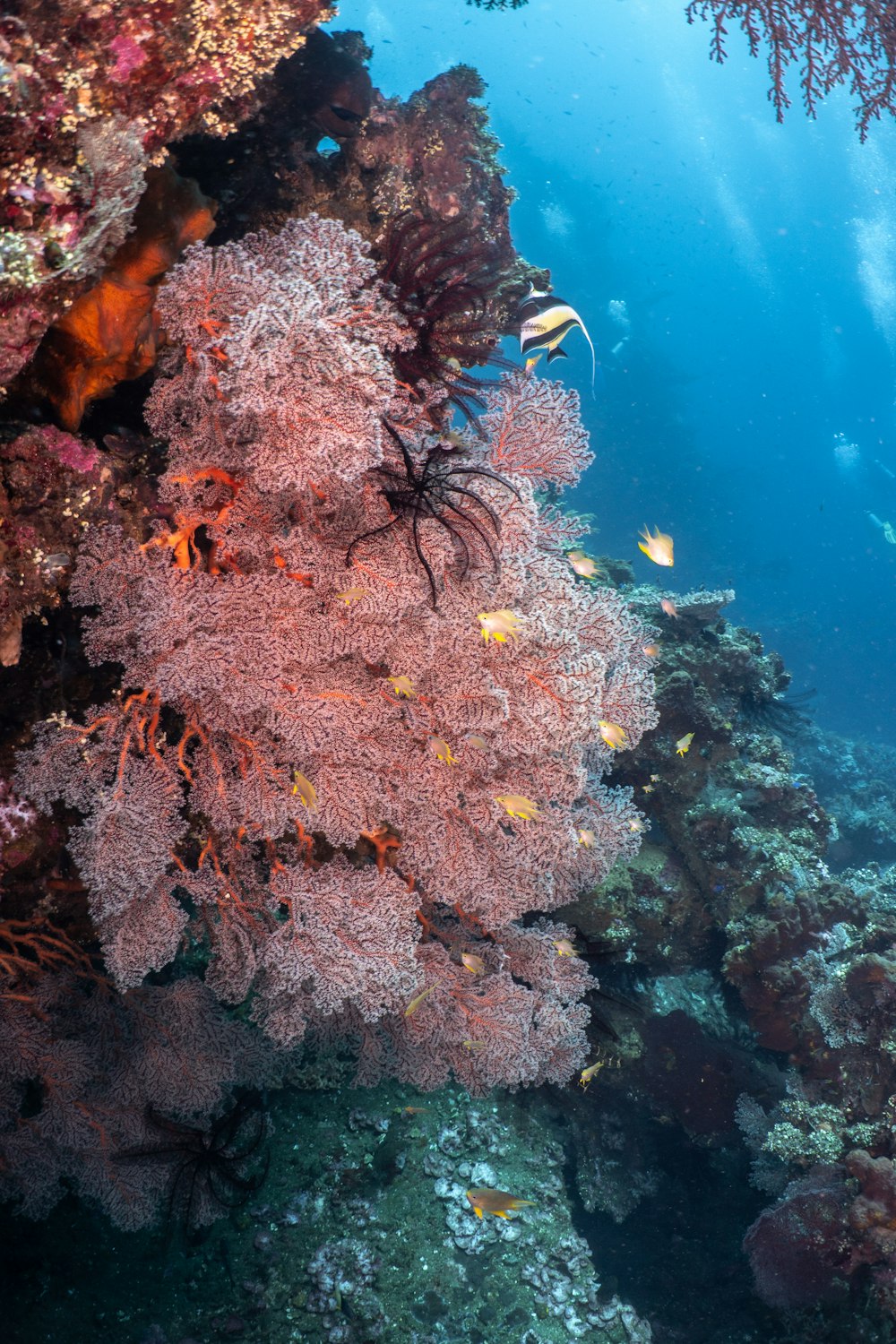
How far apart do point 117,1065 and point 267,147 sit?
598 cm

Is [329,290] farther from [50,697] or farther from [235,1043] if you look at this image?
[235,1043]

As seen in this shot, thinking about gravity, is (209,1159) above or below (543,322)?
below

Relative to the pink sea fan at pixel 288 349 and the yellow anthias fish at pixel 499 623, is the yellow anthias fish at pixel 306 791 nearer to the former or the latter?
the yellow anthias fish at pixel 499 623

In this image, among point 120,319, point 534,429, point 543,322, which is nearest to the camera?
point 120,319

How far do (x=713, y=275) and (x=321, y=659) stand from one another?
80841 millimetres

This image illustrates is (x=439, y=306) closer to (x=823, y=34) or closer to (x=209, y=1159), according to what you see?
(x=823, y=34)

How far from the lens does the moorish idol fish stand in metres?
4.46

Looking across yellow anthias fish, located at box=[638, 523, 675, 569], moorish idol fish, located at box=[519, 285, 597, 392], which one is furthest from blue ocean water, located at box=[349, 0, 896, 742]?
moorish idol fish, located at box=[519, 285, 597, 392]

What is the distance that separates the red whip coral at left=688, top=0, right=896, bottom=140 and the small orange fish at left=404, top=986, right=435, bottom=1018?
7.16 m

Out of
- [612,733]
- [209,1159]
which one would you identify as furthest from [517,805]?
[209,1159]

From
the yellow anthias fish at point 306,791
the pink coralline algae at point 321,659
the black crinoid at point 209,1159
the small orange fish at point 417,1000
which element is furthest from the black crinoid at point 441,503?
the black crinoid at point 209,1159

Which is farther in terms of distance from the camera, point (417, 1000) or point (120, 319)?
point (417, 1000)

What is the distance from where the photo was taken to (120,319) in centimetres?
276

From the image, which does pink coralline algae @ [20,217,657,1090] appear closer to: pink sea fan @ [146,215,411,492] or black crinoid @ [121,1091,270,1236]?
pink sea fan @ [146,215,411,492]
